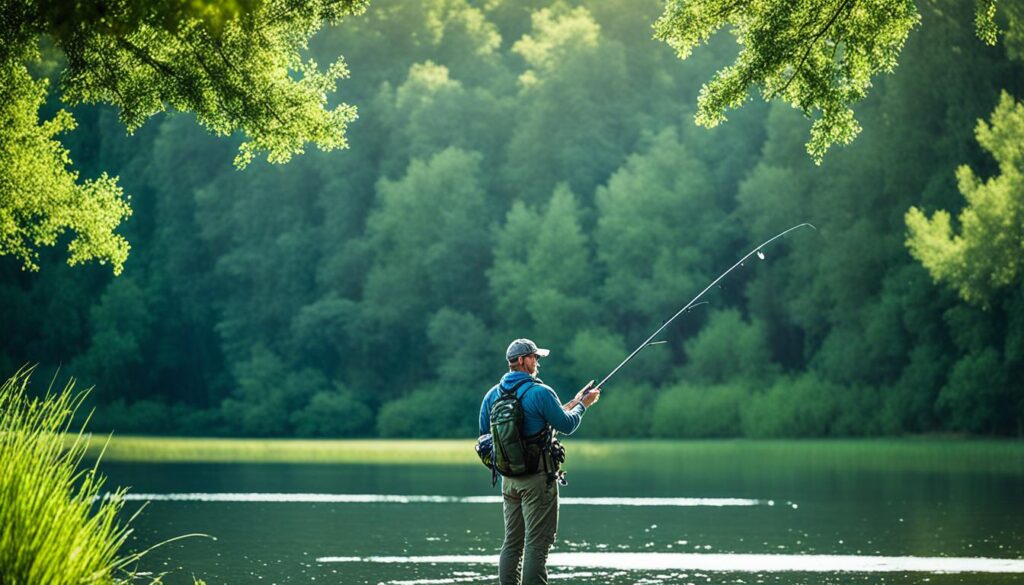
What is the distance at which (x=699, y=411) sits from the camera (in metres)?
55.2

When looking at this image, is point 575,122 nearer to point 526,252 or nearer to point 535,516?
point 526,252

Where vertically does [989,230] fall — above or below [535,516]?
above

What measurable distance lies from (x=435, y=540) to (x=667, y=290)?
134ft

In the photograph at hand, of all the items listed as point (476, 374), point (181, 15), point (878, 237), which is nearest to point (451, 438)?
point (476, 374)

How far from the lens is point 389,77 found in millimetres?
76125

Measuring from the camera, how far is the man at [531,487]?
11062mm

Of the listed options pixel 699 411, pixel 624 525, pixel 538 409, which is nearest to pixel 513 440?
pixel 538 409

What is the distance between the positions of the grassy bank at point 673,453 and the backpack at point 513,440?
74.1 ft

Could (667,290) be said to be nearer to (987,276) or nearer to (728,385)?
(728,385)

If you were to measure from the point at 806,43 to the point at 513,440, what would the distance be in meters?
6.04

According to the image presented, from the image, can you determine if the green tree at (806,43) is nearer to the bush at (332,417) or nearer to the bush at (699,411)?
the bush at (699,411)

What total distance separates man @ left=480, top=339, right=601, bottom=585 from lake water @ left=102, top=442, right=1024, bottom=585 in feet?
9.80

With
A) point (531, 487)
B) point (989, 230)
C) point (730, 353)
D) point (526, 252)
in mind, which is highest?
point (526, 252)

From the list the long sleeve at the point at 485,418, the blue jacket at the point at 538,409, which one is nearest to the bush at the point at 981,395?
the long sleeve at the point at 485,418
